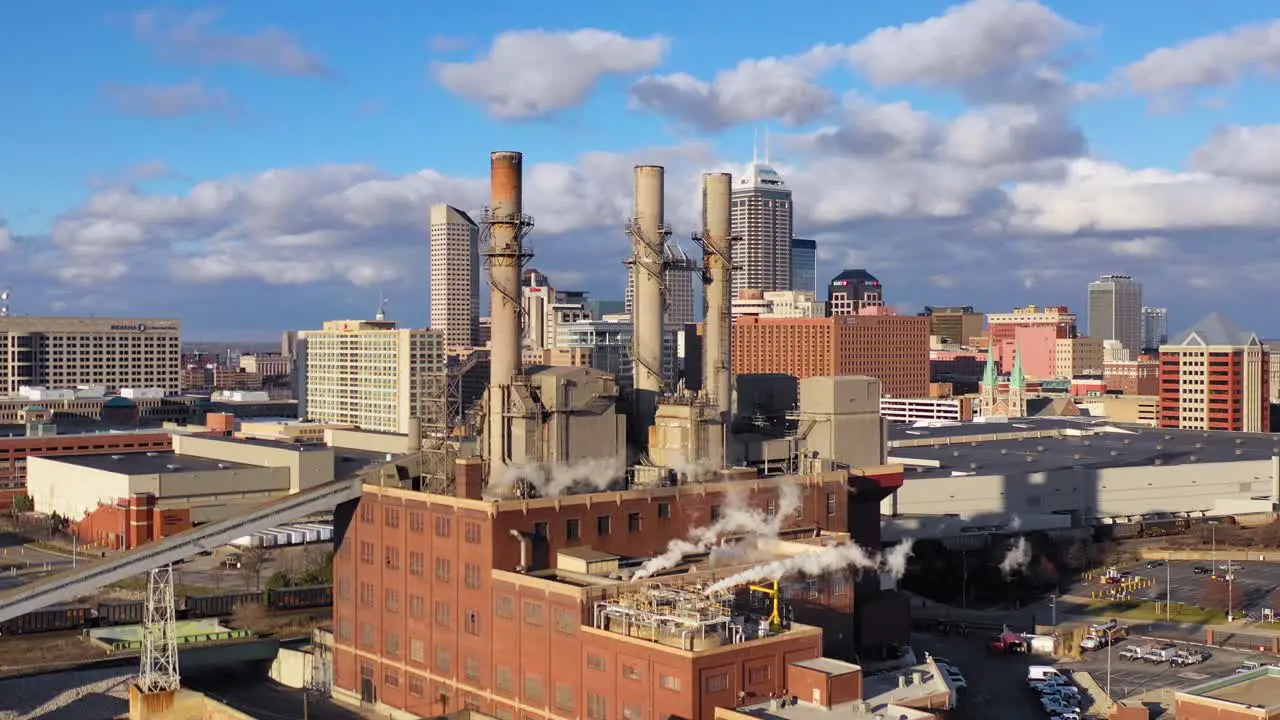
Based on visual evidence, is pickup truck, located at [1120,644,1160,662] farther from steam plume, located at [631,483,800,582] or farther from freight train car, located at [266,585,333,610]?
freight train car, located at [266,585,333,610]

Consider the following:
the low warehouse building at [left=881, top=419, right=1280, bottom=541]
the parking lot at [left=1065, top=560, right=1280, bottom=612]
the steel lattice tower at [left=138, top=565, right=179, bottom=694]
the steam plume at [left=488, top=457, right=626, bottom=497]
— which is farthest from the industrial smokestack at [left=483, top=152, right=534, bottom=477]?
the parking lot at [left=1065, top=560, right=1280, bottom=612]

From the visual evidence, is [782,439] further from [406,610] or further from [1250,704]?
[1250,704]

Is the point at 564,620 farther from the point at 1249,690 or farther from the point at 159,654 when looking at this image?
the point at 1249,690

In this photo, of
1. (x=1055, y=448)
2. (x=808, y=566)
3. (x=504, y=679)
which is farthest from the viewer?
(x=1055, y=448)

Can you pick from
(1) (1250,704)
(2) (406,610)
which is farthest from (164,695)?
(1) (1250,704)

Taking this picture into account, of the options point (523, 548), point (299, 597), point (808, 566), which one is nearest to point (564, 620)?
point (523, 548)

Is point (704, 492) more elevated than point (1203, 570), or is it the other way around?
point (704, 492)
